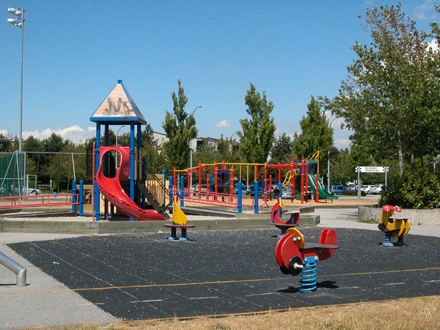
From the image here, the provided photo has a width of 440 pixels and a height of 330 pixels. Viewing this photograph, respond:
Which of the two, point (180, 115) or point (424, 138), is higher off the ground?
point (180, 115)

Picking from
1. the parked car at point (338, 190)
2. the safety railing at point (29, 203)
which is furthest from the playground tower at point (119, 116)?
the parked car at point (338, 190)

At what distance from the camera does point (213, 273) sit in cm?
890

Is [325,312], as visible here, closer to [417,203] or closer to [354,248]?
[354,248]

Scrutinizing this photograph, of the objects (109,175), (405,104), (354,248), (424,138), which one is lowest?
(354,248)

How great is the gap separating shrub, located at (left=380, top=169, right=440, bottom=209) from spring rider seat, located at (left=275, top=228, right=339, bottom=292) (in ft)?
42.0

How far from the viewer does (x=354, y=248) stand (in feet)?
40.7

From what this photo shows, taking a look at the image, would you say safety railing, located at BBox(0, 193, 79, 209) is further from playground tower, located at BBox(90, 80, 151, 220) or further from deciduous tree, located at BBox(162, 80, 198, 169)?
deciduous tree, located at BBox(162, 80, 198, 169)

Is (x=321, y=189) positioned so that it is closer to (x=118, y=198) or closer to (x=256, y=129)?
(x=256, y=129)

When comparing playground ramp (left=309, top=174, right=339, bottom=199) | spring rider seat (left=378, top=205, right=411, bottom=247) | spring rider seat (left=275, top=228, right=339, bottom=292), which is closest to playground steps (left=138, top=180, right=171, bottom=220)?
spring rider seat (left=378, top=205, right=411, bottom=247)

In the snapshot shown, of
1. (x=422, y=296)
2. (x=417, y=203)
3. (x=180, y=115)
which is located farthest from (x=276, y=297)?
(x=180, y=115)

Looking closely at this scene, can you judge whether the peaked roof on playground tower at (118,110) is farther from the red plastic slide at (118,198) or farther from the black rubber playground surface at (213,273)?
the black rubber playground surface at (213,273)

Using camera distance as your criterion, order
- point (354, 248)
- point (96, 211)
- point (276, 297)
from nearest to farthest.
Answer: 1. point (276, 297)
2. point (354, 248)
3. point (96, 211)

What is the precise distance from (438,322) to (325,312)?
1.32 m

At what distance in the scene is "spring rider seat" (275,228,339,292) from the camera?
7.08 metres
